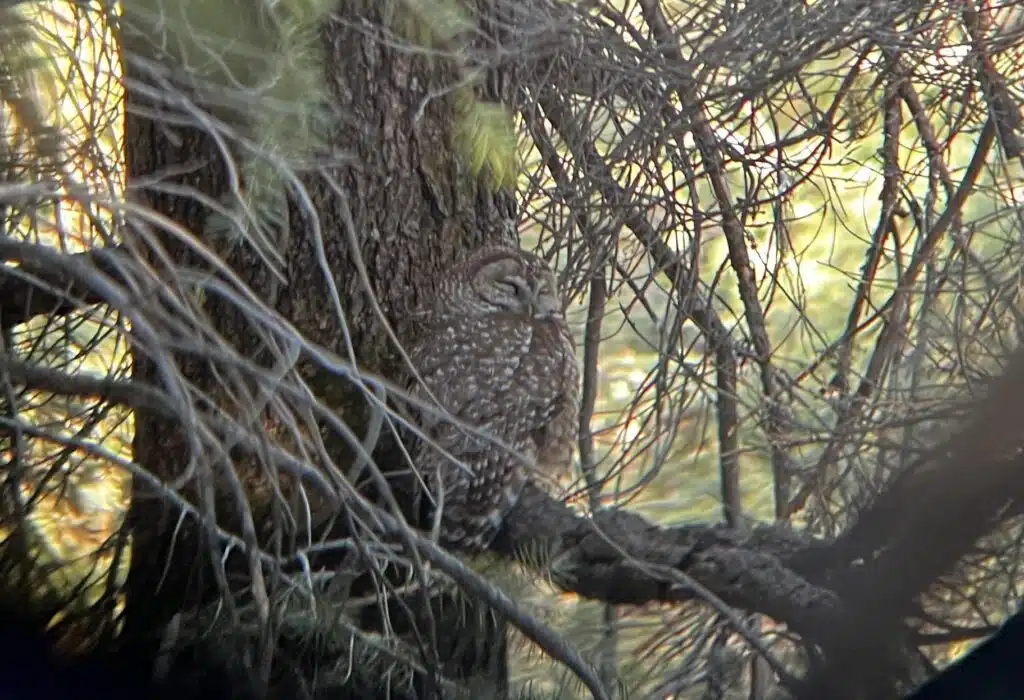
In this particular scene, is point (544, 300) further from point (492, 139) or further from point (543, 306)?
point (492, 139)

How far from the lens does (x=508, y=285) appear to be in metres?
3.09

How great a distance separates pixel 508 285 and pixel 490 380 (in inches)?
9.8

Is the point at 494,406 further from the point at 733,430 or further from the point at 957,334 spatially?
the point at 957,334

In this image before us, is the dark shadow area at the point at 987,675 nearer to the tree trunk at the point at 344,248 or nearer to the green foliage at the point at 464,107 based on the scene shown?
the green foliage at the point at 464,107

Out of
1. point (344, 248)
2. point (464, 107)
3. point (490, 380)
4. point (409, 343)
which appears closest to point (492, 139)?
point (464, 107)

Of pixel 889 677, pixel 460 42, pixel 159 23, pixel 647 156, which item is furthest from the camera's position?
pixel 647 156

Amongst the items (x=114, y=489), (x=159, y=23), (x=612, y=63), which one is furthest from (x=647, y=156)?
(x=159, y=23)

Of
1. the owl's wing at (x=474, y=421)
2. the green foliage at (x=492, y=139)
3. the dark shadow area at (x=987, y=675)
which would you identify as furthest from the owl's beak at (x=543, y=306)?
the dark shadow area at (x=987, y=675)

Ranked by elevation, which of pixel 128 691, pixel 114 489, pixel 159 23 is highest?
pixel 159 23

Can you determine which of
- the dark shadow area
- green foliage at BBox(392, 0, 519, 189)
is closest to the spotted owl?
green foliage at BBox(392, 0, 519, 189)

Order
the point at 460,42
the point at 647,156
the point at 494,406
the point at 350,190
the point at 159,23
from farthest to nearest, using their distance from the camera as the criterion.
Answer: the point at 647,156, the point at 494,406, the point at 350,190, the point at 460,42, the point at 159,23

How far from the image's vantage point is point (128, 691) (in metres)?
2.36

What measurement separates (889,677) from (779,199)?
212 cm

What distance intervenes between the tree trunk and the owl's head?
0.08m
